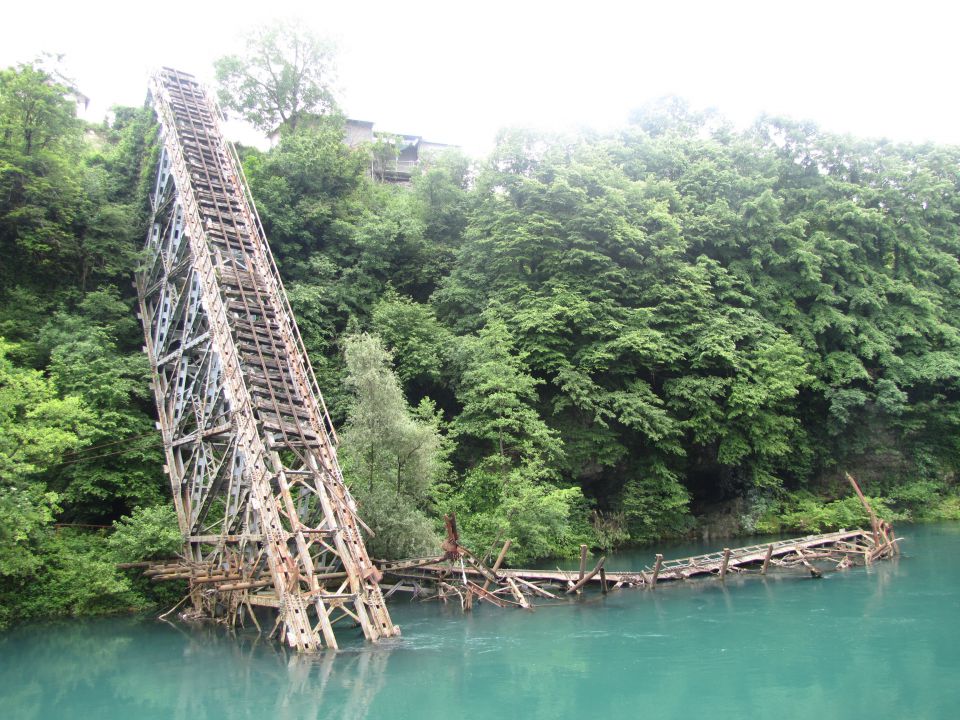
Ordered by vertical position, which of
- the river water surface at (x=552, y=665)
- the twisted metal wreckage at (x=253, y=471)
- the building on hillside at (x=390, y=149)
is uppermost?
the building on hillside at (x=390, y=149)

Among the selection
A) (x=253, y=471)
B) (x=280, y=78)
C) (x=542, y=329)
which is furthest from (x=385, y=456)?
(x=280, y=78)

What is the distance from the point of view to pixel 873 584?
66.1 feet

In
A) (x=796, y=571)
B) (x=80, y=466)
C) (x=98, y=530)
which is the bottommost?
(x=796, y=571)

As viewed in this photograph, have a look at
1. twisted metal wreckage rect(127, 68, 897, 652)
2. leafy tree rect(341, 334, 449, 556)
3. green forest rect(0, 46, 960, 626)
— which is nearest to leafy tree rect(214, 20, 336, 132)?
green forest rect(0, 46, 960, 626)

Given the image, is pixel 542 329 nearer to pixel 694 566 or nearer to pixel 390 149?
pixel 694 566

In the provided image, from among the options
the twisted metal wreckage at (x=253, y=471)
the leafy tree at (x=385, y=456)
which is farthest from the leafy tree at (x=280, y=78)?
the leafy tree at (x=385, y=456)

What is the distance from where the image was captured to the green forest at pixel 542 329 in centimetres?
→ 2006

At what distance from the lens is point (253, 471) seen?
16766 mm

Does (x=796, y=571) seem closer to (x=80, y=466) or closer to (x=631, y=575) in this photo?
(x=631, y=575)

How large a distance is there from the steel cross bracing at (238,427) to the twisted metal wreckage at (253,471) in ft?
0.13

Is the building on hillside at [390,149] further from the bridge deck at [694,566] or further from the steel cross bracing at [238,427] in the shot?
the bridge deck at [694,566]

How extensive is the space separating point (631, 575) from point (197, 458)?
1247cm

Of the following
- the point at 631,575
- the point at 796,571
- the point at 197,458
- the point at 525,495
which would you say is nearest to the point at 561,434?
the point at 525,495

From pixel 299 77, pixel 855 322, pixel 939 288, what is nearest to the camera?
pixel 855 322
